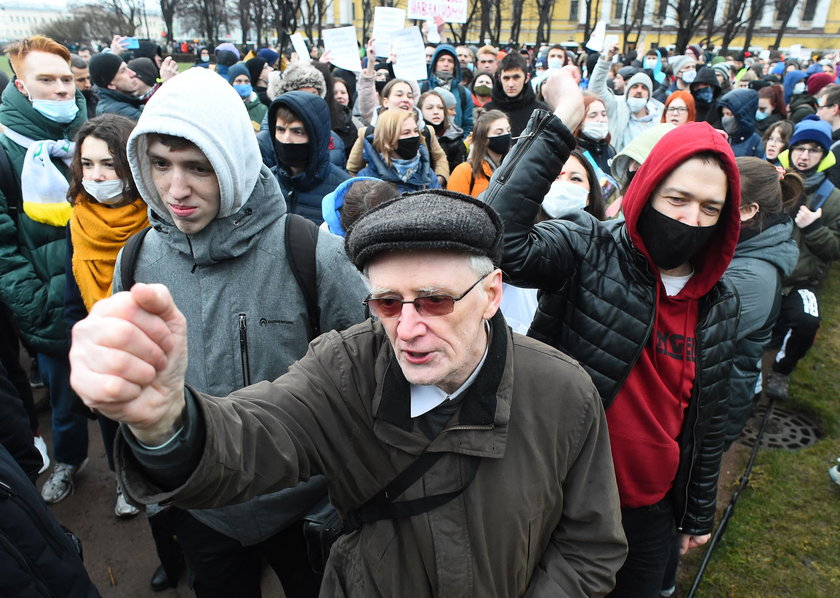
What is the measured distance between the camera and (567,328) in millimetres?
2078

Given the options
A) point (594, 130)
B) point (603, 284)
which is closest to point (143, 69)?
point (594, 130)

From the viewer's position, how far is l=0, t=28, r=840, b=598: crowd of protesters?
1.26 m

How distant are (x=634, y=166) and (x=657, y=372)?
1452 millimetres

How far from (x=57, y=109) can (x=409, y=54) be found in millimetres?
4420

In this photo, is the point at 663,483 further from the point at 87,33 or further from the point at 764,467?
the point at 87,33

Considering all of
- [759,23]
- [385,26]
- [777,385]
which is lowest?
[777,385]

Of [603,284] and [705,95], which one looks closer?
[603,284]

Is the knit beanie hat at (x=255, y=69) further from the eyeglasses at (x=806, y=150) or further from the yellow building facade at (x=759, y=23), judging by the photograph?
the yellow building facade at (x=759, y=23)

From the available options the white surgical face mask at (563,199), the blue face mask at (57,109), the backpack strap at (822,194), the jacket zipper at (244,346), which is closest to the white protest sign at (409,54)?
the blue face mask at (57,109)

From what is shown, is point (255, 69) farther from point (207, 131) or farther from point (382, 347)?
point (382, 347)

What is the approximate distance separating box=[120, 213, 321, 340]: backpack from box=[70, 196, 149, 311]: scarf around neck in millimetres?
701

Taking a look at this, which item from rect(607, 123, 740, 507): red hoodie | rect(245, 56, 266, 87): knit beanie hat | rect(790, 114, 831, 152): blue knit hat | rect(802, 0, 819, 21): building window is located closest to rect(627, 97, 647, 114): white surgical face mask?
rect(790, 114, 831, 152): blue knit hat

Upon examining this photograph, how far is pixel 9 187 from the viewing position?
312cm

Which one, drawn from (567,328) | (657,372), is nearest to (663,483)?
(657,372)
